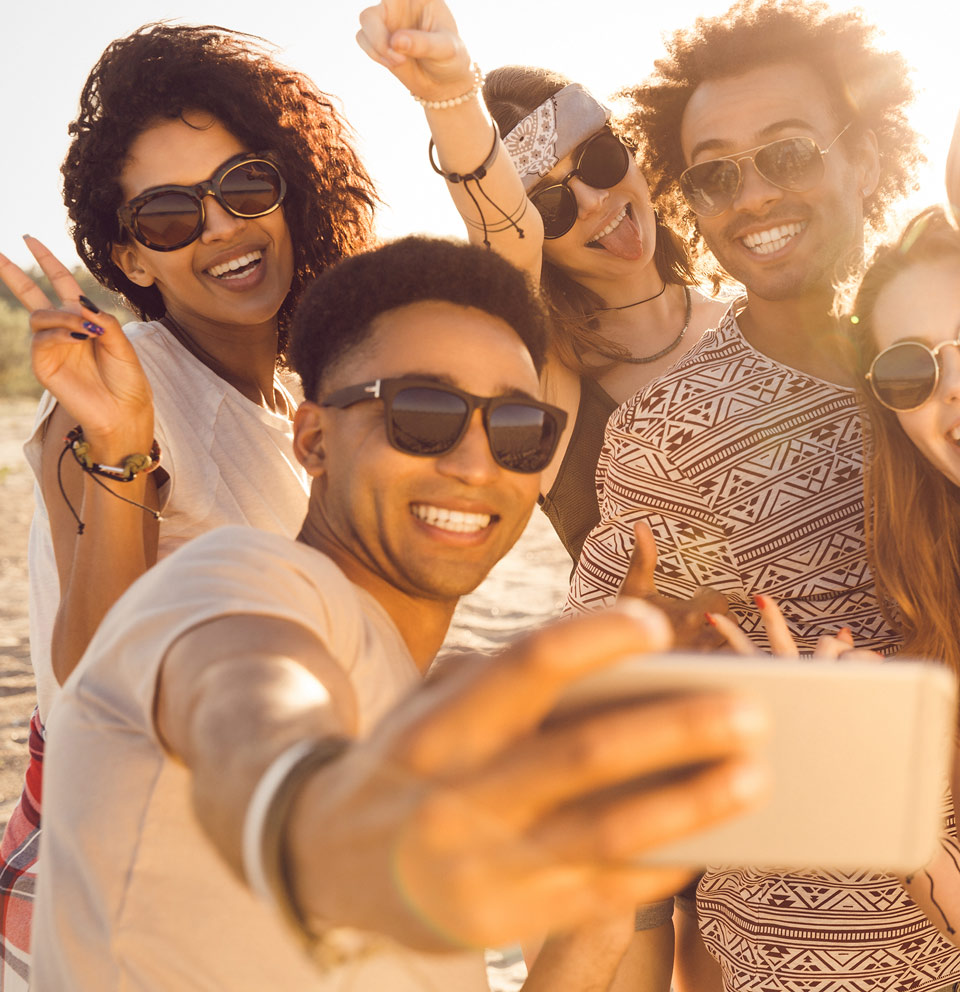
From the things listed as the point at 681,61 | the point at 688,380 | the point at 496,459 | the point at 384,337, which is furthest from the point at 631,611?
the point at 681,61

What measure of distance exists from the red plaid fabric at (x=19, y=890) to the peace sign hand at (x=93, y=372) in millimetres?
871

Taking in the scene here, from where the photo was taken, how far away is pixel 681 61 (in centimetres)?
318

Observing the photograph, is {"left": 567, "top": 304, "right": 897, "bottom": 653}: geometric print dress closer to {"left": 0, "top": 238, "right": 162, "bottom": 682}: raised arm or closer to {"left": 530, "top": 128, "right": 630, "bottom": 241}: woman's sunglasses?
{"left": 530, "top": 128, "right": 630, "bottom": 241}: woman's sunglasses

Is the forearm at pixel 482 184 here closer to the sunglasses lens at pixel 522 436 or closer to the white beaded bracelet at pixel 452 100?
the white beaded bracelet at pixel 452 100

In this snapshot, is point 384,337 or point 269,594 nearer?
point 269,594

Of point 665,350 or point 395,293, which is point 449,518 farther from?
point 665,350

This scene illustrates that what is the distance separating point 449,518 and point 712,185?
169cm

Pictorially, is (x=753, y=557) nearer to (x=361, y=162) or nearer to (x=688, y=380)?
(x=688, y=380)

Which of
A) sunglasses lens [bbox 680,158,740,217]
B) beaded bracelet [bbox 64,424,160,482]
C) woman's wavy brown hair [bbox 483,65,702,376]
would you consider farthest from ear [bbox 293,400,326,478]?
sunglasses lens [bbox 680,158,740,217]

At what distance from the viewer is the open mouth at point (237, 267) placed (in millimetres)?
2752

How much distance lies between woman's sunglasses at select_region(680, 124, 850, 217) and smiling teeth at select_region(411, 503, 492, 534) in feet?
5.24

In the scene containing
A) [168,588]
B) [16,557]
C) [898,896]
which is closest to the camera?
[168,588]

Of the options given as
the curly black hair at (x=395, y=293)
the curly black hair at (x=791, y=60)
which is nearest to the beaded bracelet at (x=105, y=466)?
the curly black hair at (x=395, y=293)

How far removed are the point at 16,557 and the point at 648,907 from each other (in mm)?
7879
